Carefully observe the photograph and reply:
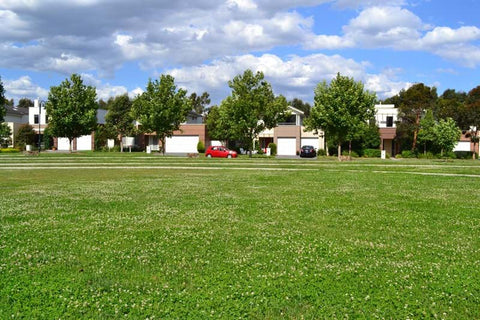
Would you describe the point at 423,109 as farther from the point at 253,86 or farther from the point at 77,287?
the point at 77,287

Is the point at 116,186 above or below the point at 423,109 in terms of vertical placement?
below

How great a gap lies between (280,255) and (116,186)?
38.5 feet

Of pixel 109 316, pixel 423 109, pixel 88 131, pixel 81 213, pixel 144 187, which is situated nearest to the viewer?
pixel 109 316

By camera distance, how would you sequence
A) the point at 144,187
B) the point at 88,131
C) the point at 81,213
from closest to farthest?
the point at 81,213
the point at 144,187
the point at 88,131

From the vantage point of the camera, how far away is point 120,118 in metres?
69.1

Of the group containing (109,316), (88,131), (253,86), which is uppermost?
(253,86)

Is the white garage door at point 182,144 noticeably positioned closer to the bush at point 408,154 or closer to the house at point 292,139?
the house at point 292,139

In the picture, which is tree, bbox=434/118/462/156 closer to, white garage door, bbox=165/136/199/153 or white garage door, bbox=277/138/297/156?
white garage door, bbox=277/138/297/156

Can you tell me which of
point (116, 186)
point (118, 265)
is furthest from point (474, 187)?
point (118, 265)

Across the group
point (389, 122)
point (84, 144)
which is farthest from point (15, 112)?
point (389, 122)

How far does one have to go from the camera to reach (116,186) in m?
17.1

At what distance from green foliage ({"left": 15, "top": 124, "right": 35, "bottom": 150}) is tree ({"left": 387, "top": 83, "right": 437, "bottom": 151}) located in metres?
59.7

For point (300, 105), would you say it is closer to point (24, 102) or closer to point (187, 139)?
point (187, 139)

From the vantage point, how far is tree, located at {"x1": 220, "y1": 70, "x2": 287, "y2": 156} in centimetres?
4728
